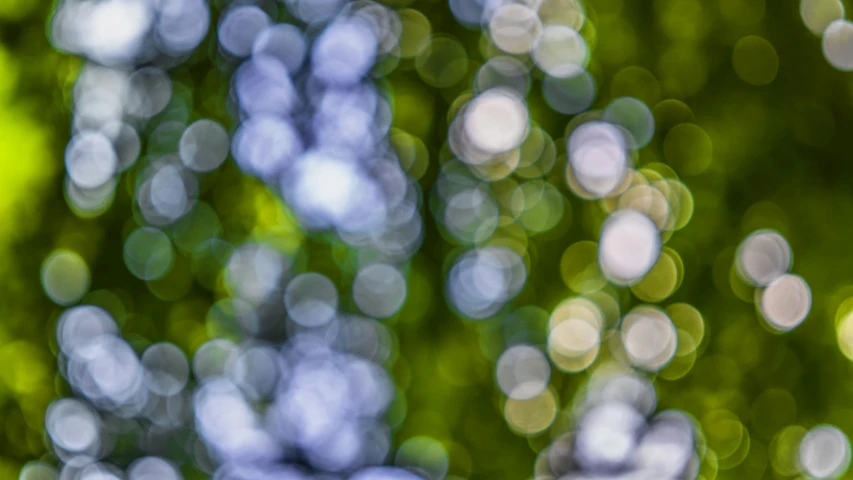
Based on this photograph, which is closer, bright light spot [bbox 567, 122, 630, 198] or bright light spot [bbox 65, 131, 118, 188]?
bright light spot [bbox 65, 131, 118, 188]

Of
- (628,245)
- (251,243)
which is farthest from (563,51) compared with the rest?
(251,243)

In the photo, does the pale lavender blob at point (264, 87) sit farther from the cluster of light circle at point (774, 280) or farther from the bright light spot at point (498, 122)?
the cluster of light circle at point (774, 280)

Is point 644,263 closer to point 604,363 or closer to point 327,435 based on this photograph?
point 604,363

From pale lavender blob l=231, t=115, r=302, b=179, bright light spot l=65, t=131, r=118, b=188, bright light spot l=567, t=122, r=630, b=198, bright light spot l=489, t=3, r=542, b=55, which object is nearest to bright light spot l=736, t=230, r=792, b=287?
bright light spot l=567, t=122, r=630, b=198

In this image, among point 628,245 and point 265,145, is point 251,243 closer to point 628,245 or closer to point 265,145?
point 265,145

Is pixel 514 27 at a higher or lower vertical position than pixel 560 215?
higher

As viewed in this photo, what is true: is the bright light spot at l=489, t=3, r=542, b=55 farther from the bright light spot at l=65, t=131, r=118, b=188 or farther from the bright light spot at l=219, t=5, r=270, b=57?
the bright light spot at l=65, t=131, r=118, b=188

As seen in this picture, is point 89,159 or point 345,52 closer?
point 89,159

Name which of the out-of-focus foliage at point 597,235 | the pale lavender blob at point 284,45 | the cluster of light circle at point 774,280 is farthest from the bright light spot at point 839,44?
the pale lavender blob at point 284,45
